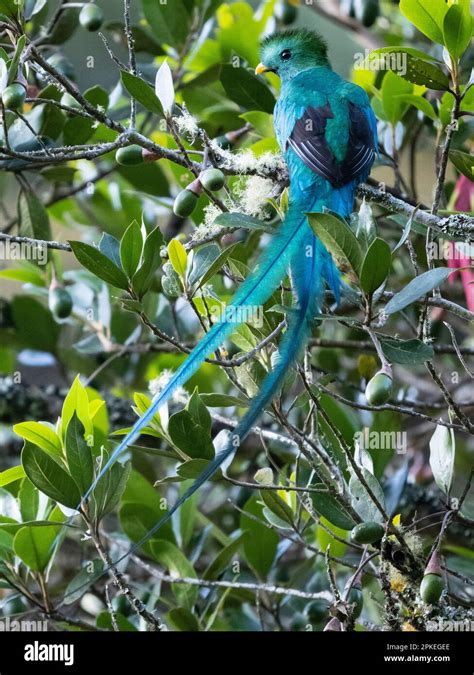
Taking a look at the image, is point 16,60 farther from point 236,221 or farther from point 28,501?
point 28,501

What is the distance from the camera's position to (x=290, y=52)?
2361mm

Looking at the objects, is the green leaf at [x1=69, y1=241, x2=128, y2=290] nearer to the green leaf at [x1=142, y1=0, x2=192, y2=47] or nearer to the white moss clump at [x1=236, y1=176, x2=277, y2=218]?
the white moss clump at [x1=236, y1=176, x2=277, y2=218]

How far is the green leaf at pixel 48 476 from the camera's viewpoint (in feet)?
5.00

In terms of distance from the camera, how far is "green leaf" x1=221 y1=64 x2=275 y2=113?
211 centimetres

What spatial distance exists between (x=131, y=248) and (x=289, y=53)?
1.05 m

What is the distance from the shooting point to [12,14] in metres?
1.67

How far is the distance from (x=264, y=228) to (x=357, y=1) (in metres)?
1.63

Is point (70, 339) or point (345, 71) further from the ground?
point (345, 71)

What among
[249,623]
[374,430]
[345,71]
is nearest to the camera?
[374,430]

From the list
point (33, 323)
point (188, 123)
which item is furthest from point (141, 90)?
point (33, 323)

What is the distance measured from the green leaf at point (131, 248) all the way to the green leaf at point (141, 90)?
25cm
